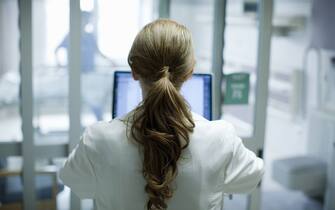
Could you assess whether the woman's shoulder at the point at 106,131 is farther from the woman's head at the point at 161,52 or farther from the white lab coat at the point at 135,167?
the woman's head at the point at 161,52

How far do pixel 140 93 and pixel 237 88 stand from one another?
2.68 feet

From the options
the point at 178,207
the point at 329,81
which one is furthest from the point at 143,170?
the point at 329,81

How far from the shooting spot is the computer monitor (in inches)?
61.5

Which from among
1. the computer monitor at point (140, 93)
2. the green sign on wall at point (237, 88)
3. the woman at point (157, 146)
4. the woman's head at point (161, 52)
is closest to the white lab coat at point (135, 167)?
the woman at point (157, 146)

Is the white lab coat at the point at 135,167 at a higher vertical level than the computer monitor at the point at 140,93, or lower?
lower

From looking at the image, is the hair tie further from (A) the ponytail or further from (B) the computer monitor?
(B) the computer monitor

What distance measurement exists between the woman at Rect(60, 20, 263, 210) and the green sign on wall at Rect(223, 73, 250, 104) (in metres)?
1.10

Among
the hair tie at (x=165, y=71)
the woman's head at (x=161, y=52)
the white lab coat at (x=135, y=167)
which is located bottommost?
the white lab coat at (x=135, y=167)

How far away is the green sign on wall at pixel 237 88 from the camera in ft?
7.14

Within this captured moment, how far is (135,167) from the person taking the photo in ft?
3.40

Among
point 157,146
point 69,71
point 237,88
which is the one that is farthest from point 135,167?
point 237,88

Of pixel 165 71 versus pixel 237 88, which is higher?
pixel 165 71

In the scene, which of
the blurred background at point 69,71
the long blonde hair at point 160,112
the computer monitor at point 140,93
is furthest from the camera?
the blurred background at point 69,71

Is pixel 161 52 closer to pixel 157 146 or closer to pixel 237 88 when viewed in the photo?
→ pixel 157 146
